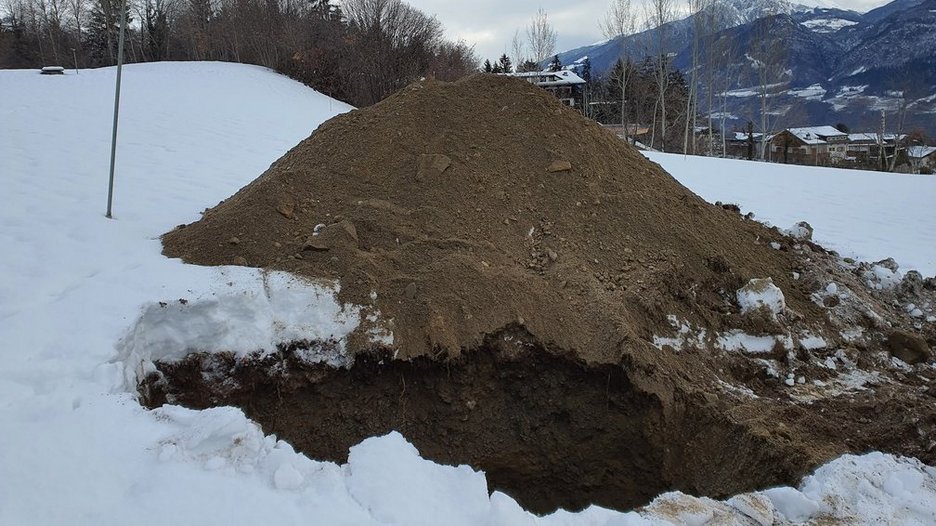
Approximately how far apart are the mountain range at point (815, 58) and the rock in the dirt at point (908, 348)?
2779cm

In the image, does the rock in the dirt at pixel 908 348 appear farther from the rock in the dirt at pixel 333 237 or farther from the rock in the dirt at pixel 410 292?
the rock in the dirt at pixel 333 237

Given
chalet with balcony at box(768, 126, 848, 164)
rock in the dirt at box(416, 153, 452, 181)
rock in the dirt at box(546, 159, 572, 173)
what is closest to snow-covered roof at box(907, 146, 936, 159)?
chalet with balcony at box(768, 126, 848, 164)

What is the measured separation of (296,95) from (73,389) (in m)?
21.8

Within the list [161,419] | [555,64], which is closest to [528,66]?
[555,64]

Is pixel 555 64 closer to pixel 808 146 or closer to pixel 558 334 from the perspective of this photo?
pixel 808 146

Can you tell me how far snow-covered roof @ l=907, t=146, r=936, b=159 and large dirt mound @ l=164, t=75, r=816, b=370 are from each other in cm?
4559

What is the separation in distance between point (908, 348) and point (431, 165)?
180 inches

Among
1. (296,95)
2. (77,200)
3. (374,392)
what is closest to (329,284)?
(374,392)

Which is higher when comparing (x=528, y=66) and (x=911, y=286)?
(x=528, y=66)

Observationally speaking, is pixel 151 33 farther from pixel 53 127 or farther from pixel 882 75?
pixel 882 75

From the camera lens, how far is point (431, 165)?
18.1 feet

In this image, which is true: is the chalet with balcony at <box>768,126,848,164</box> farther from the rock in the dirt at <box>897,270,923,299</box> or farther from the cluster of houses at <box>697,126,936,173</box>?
the rock in the dirt at <box>897,270,923,299</box>

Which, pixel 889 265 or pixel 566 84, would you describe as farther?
pixel 566 84

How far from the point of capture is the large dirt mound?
429cm
